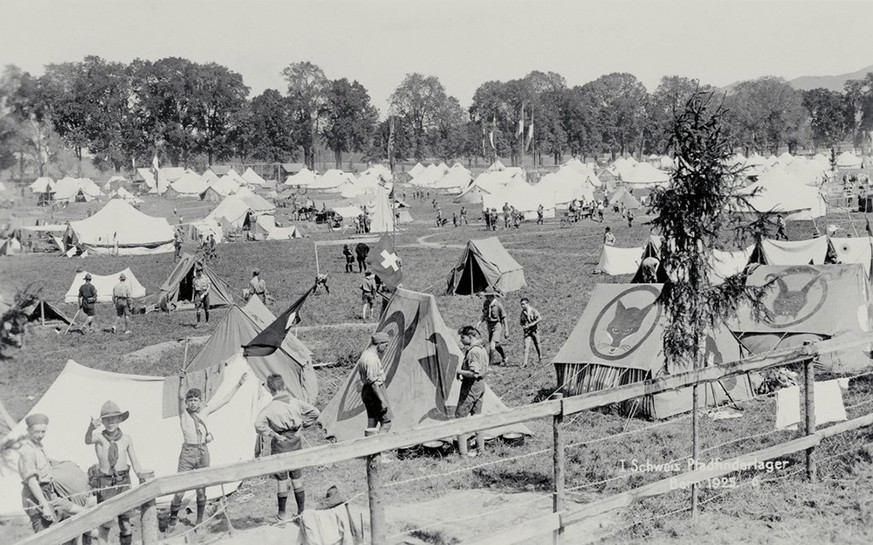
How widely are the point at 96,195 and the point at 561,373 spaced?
78187mm

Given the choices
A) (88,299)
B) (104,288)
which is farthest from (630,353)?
(104,288)

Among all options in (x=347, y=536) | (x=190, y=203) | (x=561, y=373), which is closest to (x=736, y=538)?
(x=347, y=536)

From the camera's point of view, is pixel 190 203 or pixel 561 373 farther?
pixel 190 203

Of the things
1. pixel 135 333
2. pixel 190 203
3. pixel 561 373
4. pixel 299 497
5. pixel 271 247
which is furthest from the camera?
pixel 190 203

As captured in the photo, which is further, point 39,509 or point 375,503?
point 39,509

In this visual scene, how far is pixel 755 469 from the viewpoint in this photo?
9.20m

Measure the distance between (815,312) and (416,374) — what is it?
7785 mm

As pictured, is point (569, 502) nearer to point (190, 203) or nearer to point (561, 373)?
point (561, 373)

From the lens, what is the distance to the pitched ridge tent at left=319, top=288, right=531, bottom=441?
40.1 ft

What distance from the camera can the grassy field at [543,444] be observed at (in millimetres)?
7844

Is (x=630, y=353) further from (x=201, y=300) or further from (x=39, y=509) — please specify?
(x=201, y=300)

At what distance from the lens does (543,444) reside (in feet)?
38.3

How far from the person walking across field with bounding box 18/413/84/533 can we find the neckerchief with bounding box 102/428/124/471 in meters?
0.53

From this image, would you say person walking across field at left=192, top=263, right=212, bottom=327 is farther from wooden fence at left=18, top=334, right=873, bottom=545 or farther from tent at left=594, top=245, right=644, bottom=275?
wooden fence at left=18, top=334, right=873, bottom=545
